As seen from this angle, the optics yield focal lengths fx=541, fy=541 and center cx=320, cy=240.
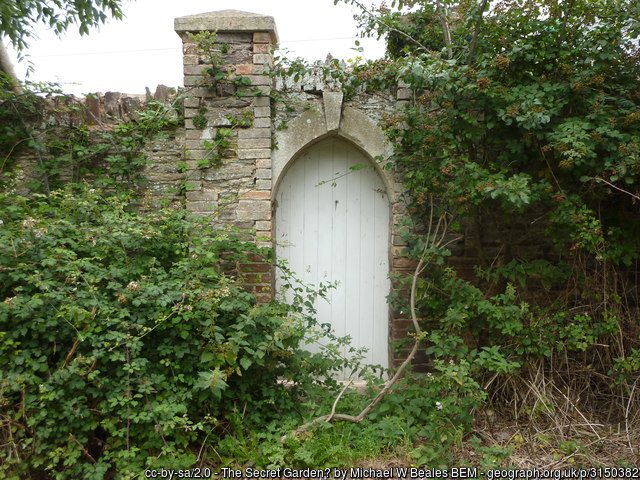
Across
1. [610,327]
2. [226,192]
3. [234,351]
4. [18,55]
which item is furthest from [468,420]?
[18,55]

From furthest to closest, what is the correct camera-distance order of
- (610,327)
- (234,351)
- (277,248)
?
(277,248)
(610,327)
(234,351)

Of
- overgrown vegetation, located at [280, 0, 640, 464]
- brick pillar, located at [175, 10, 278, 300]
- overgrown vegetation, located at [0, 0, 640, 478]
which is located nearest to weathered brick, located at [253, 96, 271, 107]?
brick pillar, located at [175, 10, 278, 300]

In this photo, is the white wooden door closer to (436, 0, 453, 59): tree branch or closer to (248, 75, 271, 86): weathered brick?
(248, 75, 271, 86): weathered brick

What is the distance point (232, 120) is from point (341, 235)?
4.78 feet

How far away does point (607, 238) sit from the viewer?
4.35 m

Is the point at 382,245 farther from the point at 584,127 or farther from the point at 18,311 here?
the point at 18,311

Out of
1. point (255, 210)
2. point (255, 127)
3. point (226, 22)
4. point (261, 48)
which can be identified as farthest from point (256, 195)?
point (226, 22)

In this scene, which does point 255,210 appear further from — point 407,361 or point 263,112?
point 407,361

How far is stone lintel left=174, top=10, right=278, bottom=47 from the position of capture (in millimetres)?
4734

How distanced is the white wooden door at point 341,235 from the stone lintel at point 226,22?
116 cm

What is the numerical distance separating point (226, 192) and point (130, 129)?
1.13m

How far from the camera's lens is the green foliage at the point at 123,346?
11.2 ft

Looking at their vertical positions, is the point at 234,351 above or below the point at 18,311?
below

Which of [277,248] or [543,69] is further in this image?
[277,248]
